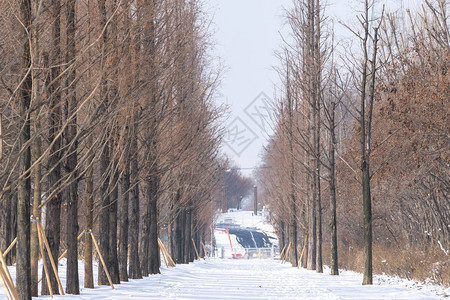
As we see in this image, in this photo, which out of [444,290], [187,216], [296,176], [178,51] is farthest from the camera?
[187,216]

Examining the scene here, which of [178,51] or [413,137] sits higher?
[178,51]

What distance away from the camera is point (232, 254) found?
89.3 m

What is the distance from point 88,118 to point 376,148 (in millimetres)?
10107

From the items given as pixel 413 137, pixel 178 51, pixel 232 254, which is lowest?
pixel 232 254

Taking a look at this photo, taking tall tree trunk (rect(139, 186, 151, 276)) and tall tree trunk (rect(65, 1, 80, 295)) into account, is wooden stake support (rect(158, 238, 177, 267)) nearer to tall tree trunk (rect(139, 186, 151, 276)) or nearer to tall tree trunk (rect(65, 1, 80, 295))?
tall tree trunk (rect(139, 186, 151, 276))

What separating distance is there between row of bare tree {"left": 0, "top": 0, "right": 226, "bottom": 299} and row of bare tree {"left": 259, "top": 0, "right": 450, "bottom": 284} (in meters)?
5.28

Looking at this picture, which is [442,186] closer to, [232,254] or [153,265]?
[153,265]

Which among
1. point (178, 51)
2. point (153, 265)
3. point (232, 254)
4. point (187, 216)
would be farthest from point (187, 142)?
point (232, 254)

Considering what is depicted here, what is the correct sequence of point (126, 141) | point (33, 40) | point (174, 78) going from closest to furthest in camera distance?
1. point (33, 40)
2. point (126, 141)
3. point (174, 78)

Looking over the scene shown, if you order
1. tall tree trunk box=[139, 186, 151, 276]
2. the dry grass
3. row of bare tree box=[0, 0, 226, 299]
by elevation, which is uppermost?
row of bare tree box=[0, 0, 226, 299]

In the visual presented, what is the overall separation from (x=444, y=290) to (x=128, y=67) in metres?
9.97

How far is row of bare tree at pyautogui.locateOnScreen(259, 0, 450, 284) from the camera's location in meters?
20.6

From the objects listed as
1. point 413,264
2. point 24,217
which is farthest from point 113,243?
point 413,264

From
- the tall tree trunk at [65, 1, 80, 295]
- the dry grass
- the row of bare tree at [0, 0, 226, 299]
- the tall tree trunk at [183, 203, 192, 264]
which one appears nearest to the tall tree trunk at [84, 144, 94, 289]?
the row of bare tree at [0, 0, 226, 299]
